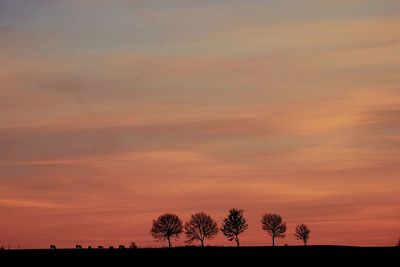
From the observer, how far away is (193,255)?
9744 cm

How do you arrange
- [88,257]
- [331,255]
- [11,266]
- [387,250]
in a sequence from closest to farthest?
[11,266] → [88,257] → [331,255] → [387,250]

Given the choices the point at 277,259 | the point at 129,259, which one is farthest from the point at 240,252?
the point at 129,259

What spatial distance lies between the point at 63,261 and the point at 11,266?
5.39 m

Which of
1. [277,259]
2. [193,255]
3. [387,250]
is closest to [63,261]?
[193,255]

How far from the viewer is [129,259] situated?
92875 mm

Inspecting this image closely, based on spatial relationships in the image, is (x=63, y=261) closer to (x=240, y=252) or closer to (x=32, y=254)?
(x=32, y=254)

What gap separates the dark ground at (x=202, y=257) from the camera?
90.2m

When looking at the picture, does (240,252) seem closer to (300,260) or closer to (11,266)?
(300,260)

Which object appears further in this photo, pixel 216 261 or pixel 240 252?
pixel 240 252

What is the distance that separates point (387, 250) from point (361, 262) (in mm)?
13661

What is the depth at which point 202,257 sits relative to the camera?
95688mm

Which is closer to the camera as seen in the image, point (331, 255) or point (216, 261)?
point (216, 261)

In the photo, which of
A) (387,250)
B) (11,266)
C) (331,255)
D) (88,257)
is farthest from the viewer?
(387,250)

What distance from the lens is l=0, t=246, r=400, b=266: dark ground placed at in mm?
90250
